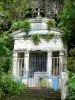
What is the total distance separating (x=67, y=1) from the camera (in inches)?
588

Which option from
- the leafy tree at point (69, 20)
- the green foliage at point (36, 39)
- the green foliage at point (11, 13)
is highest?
the green foliage at point (11, 13)

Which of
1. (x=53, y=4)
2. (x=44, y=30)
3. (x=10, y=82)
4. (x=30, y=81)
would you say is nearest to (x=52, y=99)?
(x=10, y=82)

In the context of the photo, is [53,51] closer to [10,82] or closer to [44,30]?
[44,30]

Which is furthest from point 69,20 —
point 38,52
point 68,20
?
point 38,52

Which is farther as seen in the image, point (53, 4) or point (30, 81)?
point (53, 4)

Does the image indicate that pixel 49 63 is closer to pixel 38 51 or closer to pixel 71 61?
pixel 38 51

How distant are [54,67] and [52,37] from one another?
174 centimetres

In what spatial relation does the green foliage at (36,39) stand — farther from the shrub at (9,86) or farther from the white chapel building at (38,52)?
the shrub at (9,86)

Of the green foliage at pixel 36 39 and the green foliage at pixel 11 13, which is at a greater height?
the green foliage at pixel 11 13

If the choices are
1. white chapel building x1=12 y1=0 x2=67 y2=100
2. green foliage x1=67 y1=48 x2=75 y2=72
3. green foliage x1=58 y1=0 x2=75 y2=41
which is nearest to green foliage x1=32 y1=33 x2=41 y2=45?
white chapel building x1=12 y1=0 x2=67 y2=100

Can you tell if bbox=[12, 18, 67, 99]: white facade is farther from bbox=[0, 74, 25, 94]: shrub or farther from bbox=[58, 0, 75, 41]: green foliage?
bbox=[0, 74, 25, 94]: shrub

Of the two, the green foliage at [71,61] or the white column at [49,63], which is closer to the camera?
the green foliage at [71,61]

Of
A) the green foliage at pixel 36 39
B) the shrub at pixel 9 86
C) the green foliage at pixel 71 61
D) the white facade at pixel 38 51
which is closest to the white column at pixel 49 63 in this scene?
the white facade at pixel 38 51

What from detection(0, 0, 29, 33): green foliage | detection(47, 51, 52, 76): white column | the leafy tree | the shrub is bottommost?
the shrub
